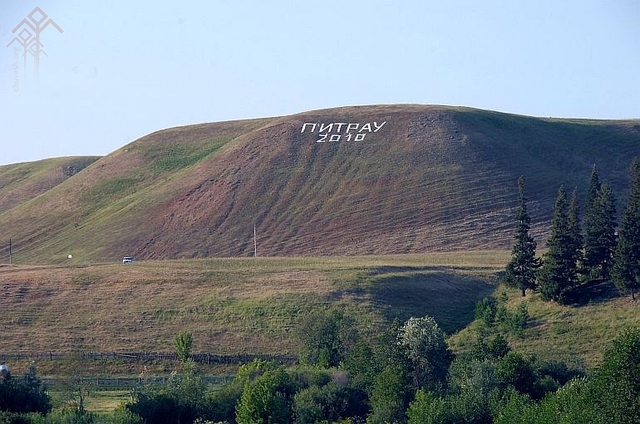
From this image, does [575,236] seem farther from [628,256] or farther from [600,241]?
[628,256]

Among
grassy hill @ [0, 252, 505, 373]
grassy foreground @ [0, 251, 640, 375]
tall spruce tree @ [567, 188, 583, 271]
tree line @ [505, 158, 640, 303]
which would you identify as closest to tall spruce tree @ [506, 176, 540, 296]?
tree line @ [505, 158, 640, 303]

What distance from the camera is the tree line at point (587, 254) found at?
210 feet

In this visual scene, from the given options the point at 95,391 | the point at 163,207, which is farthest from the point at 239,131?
the point at 95,391

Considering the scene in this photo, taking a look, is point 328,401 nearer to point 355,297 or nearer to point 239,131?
point 355,297

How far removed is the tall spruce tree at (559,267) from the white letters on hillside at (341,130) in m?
70.1

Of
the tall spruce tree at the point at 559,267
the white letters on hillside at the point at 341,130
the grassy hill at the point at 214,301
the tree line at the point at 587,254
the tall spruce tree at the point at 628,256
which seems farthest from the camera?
the white letters on hillside at the point at 341,130

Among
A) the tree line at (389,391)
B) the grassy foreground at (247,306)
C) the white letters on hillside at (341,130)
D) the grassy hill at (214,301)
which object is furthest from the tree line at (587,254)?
the white letters on hillside at (341,130)

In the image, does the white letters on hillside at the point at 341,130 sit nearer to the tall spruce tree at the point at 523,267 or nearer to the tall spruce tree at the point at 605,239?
the tall spruce tree at the point at 523,267

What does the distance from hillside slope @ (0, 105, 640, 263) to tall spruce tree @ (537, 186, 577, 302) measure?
35263 mm

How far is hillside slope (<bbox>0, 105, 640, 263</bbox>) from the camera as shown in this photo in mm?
112688

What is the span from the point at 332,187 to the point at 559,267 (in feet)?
195

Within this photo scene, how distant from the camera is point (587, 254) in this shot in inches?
2717

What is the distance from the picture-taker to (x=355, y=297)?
7375cm

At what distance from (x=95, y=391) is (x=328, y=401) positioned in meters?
13.9
